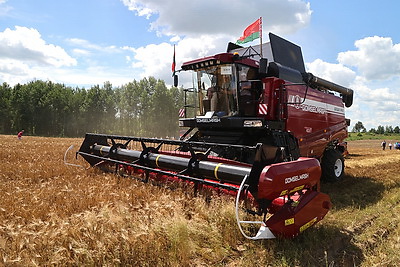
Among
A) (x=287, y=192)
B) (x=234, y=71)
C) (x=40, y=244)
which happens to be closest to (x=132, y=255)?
(x=40, y=244)

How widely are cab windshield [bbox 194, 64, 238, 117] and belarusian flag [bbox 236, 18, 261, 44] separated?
1662 millimetres

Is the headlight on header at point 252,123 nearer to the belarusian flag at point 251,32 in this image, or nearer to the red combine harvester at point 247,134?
the red combine harvester at point 247,134

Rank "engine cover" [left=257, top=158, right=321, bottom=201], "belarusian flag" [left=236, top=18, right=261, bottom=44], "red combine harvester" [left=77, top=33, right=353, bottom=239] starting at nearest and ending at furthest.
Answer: "engine cover" [left=257, top=158, right=321, bottom=201], "red combine harvester" [left=77, top=33, right=353, bottom=239], "belarusian flag" [left=236, top=18, right=261, bottom=44]

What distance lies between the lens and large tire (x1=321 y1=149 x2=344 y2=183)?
620 cm

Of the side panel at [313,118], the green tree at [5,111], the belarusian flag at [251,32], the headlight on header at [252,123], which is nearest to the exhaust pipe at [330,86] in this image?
the side panel at [313,118]

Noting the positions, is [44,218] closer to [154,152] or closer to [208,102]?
[154,152]

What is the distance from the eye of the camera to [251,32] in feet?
22.3

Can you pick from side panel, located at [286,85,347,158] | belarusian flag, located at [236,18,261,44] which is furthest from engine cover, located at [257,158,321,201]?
belarusian flag, located at [236,18,261,44]

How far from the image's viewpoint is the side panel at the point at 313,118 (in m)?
5.56

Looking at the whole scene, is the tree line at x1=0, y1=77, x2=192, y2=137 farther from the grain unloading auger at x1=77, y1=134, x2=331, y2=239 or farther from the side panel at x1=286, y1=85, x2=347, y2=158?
the grain unloading auger at x1=77, y1=134, x2=331, y2=239

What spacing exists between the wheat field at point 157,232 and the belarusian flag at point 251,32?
4.18 m

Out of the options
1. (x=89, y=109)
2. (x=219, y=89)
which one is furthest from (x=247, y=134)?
(x=89, y=109)

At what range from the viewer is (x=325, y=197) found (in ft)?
10.2

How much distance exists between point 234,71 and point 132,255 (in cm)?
392
